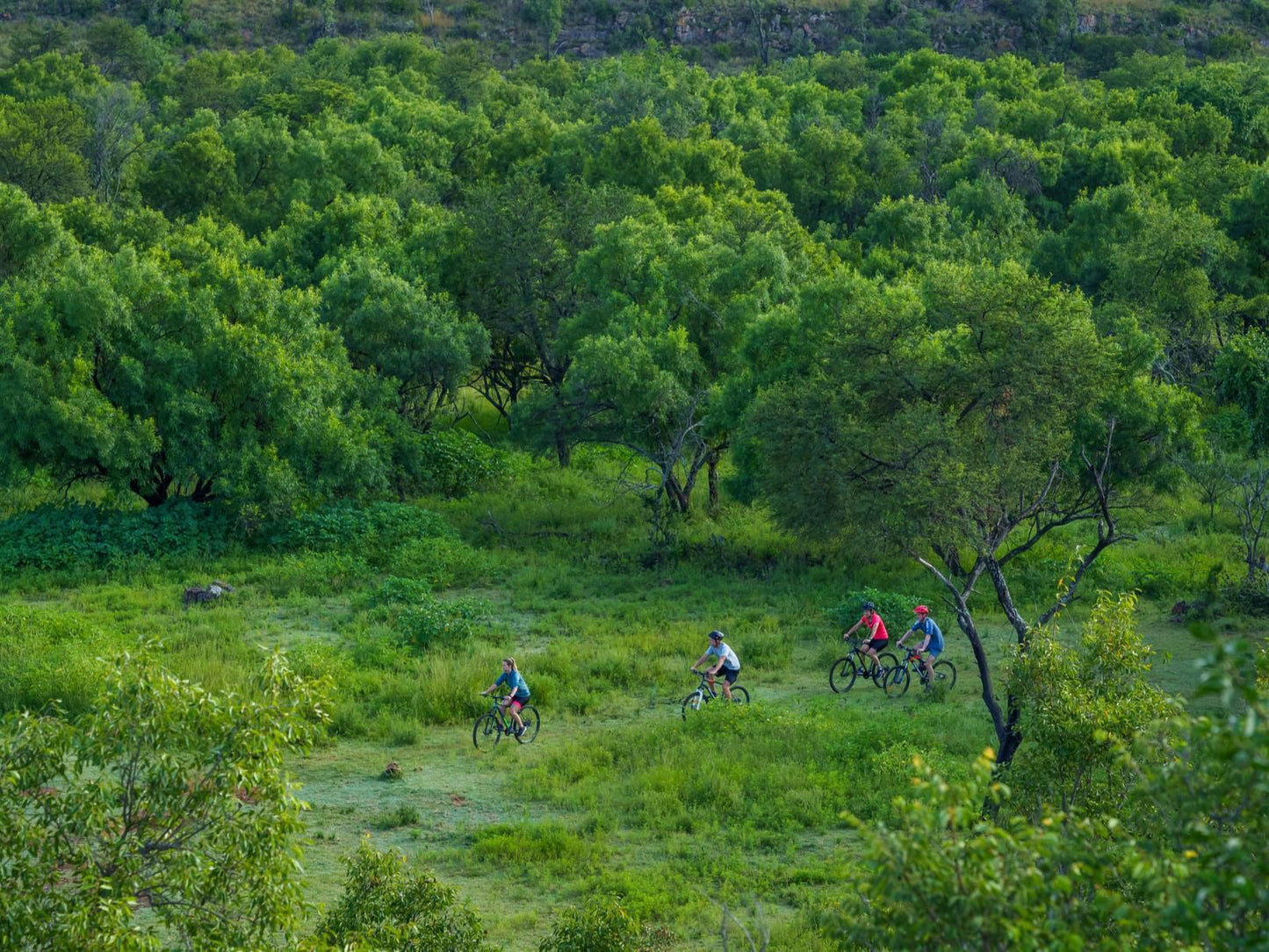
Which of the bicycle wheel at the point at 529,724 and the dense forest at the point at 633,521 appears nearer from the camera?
the dense forest at the point at 633,521

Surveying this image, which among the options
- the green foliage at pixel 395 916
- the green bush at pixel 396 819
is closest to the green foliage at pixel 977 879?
the green foliage at pixel 395 916

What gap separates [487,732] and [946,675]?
7790mm

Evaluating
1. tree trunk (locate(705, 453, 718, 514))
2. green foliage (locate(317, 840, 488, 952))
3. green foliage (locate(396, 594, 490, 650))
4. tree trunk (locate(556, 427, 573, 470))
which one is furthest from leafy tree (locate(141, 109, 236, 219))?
green foliage (locate(317, 840, 488, 952))

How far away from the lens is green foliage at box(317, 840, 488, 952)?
33.8 feet

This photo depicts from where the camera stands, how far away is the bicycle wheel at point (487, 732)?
752 inches

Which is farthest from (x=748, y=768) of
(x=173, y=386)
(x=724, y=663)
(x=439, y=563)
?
(x=173, y=386)

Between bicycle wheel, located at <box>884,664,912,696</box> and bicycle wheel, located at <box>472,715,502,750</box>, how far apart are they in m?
6.27

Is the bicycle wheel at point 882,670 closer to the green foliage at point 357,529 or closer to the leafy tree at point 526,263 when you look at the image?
the green foliage at point 357,529

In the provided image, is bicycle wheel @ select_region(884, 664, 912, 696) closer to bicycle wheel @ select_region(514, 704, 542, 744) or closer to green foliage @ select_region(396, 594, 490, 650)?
bicycle wheel @ select_region(514, 704, 542, 744)

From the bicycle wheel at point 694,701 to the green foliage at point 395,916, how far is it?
9257mm

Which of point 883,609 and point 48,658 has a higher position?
point 48,658

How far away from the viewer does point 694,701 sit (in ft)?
65.5

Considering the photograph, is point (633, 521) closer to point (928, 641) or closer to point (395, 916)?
point (928, 641)

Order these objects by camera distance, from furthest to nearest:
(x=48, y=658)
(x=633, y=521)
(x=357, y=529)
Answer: (x=633, y=521) < (x=357, y=529) < (x=48, y=658)
